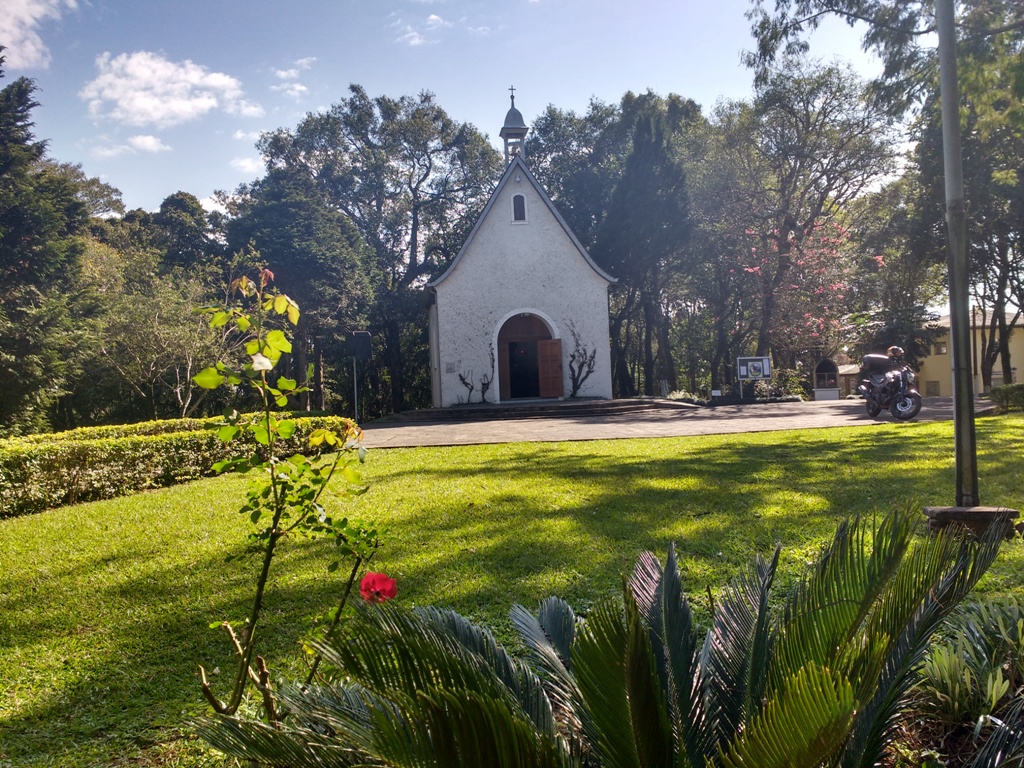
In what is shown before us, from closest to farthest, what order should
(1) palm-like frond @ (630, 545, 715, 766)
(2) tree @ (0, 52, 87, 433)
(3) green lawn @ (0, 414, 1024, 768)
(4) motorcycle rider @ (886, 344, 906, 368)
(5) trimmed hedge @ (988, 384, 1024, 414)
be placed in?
1. (1) palm-like frond @ (630, 545, 715, 766)
2. (3) green lawn @ (0, 414, 1024, 768)
3. (5) trimmed hedge @ (988, 384, 1024, 414)
4. (4) motorcycle rider @ (886, 344, 906, 368)
5. (2) tree @ (0, 52, 87, 433)

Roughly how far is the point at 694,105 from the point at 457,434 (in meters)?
27.6

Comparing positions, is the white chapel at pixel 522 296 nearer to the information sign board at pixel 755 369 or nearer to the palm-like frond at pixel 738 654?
the information sign board at pixel 755 369

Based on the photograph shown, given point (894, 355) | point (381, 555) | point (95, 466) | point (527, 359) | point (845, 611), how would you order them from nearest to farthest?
point (845, 611) → point (381, 555) → point (95, 466) → point (894, 355) → point (527, 359)

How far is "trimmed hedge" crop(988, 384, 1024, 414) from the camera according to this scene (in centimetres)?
1507

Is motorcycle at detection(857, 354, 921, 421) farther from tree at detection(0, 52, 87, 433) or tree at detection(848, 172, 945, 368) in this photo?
tree at detection(0, 52, 87, 433)

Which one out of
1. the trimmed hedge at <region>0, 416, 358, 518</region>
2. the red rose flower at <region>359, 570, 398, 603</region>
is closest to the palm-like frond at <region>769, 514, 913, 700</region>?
the red rose flower at <region>359, 570, 398, 603</region>

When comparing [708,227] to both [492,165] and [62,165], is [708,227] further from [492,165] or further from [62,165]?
[62,165]

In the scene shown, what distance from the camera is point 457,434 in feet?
51.1

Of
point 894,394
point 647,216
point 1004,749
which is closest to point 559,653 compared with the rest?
point 1004,749

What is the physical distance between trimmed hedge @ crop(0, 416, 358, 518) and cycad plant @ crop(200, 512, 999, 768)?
5656 millimetres

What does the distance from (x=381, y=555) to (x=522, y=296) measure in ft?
70.2

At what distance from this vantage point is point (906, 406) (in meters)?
14.7

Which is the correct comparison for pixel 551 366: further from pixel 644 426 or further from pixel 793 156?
pixel 793 156

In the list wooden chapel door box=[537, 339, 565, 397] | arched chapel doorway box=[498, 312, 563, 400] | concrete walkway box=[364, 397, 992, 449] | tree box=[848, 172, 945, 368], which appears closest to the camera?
concrete walkway box=[364, 397, 992, 449]
